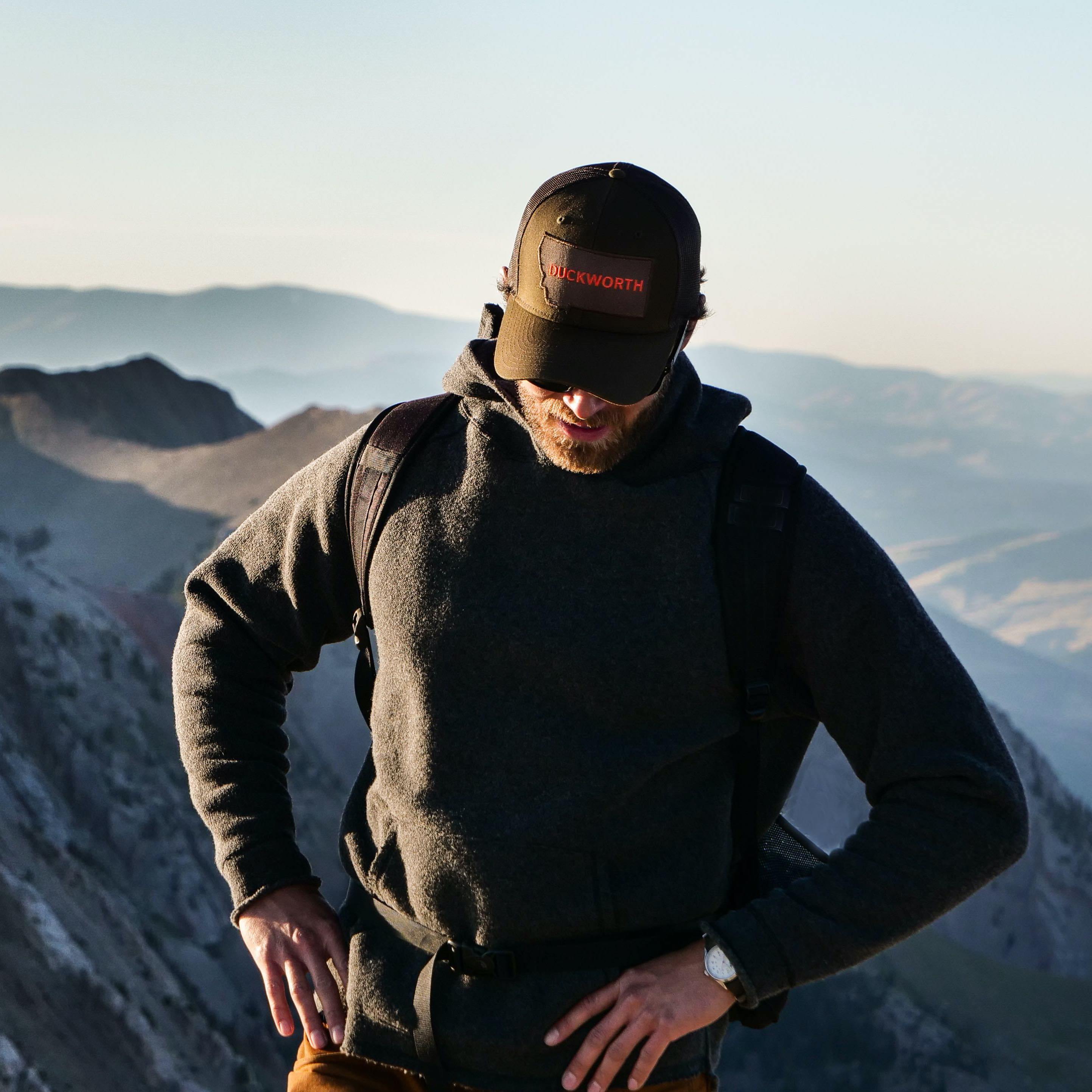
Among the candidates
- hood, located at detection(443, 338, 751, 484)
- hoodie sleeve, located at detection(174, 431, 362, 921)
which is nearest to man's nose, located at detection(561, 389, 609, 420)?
hood, located at detection(443, 338, 751, 484)

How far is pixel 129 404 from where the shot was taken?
4291cm

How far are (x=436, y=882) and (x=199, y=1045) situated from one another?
32.3 feet

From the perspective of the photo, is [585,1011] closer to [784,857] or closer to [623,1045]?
[623,1045]

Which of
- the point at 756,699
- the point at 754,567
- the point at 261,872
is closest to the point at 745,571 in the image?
the point at 754,567

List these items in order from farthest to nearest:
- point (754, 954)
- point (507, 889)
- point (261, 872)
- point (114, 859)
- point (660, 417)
Answer: point (114, 859) → point (261, 872) → point (660, 417) → point (507, 889) → point (754, 954)

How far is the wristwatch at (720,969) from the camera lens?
2396 millimetres

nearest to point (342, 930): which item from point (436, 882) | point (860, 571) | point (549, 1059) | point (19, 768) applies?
point (436, 882)

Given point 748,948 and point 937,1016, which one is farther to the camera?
point 937,1016

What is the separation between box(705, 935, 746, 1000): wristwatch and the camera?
2396 mm

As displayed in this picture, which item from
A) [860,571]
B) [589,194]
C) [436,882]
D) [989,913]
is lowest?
[989,913]

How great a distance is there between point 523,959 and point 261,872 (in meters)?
0.69

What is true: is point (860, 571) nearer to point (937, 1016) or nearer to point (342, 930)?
point (342, 930)

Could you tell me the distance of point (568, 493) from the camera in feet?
8.46

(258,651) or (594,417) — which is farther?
(258,651)
